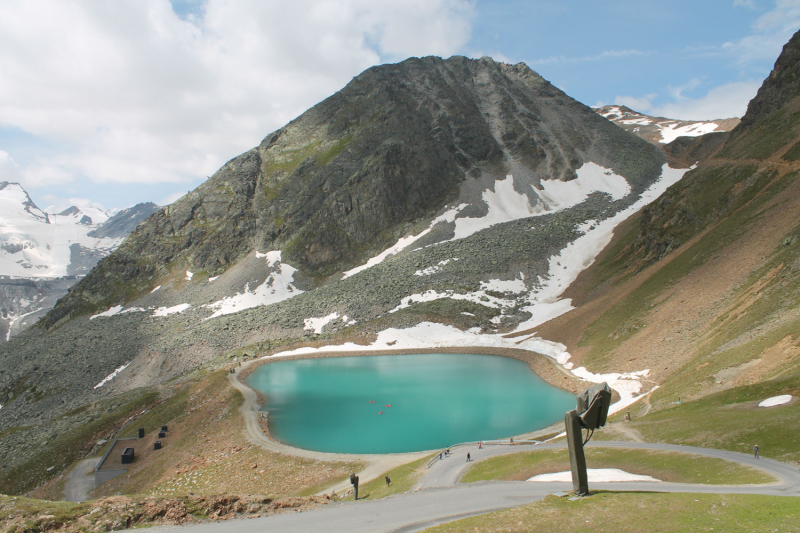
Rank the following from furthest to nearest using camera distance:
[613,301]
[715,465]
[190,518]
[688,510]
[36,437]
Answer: [613,301]
[36,437]
[715,465]
[190,518]
[688,510]

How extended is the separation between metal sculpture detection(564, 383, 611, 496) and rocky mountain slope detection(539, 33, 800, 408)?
16.7 metres

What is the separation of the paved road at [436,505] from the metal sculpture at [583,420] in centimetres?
278

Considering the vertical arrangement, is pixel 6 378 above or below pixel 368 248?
below

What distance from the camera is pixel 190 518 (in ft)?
41.6

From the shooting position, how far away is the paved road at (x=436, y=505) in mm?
12570

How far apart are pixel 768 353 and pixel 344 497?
2693cm

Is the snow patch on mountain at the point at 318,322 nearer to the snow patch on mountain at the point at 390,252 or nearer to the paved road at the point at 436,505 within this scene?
the snow patch on mountain at the point at 390,252

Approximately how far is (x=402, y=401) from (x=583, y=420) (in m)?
32.0

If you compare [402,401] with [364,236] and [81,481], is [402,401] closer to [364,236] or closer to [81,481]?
[81,481]

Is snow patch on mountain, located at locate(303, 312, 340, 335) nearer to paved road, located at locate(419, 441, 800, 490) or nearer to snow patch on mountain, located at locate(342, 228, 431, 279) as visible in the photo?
snow patch on mountain, located at locate(342, 228, 431, 279)

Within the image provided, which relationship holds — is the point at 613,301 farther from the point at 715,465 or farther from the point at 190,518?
the point at 190,518

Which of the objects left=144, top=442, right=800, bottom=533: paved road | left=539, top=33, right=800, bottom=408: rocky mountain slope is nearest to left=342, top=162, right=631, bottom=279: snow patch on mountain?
left=539, top=33, right=800, bottom=408: rocky mountain slope

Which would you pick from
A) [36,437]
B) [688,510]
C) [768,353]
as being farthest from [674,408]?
[36,437]

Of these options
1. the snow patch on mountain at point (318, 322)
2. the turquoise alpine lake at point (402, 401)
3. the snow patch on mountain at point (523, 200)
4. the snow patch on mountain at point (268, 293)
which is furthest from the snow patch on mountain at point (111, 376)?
the snow patch on mountain at point (523, 200)
